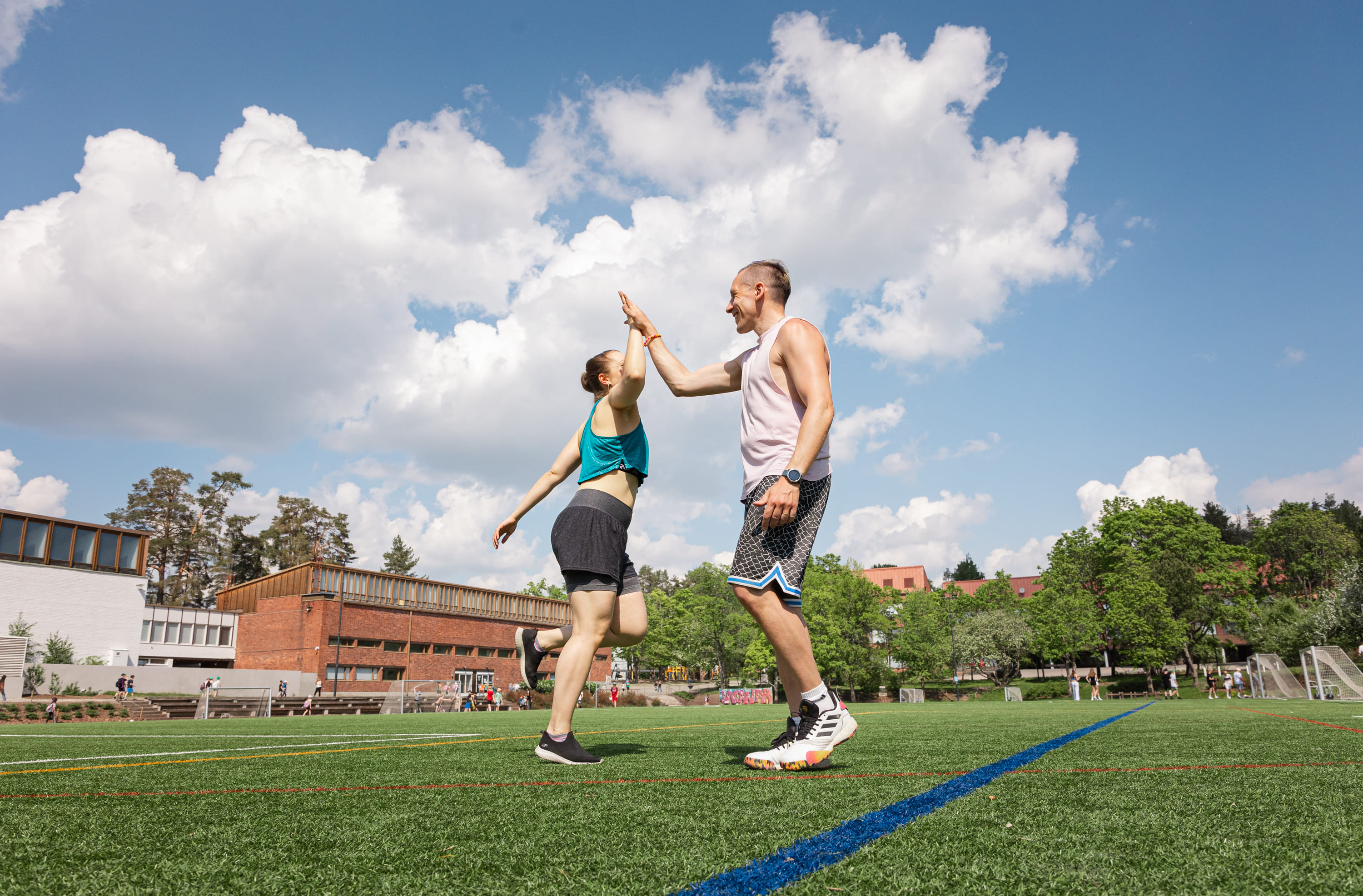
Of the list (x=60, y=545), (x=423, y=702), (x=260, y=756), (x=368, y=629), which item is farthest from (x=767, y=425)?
(x=368, y=629)

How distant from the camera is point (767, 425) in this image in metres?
3.75

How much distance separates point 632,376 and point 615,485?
24.8 inches

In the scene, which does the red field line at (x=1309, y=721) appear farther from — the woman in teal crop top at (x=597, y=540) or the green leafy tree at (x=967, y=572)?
the green leafy tree at (x=967, y=572)

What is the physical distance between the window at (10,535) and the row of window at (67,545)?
2cm

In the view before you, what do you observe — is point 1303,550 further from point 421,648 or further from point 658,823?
point 658,823

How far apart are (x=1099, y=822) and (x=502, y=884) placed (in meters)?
1.51

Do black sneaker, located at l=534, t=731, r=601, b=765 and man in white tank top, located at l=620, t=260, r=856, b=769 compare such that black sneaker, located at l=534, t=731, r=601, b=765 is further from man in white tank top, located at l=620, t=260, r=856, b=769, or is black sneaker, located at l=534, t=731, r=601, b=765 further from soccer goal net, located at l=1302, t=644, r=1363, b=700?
soccer goal net, located at l=1302, t=644, r=1363, b=700

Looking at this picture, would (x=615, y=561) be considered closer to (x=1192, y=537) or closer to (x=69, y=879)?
(x=69, y=879)

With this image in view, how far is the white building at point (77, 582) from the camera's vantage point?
126 feet

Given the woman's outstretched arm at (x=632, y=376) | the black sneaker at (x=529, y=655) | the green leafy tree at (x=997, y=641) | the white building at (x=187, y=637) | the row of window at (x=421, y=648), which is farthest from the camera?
the green leafy tree at (x=997, y=641)

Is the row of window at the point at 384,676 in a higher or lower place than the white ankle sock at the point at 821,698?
lower

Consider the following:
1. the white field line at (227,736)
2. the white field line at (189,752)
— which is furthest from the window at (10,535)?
the white field line at (189,752)

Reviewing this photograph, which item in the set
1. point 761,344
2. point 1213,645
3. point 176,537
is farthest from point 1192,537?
point 176,537

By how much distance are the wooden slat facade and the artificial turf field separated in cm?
5111
